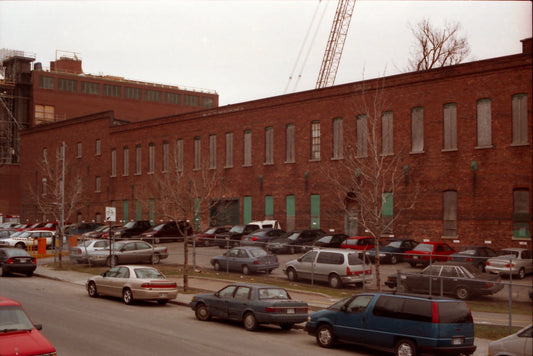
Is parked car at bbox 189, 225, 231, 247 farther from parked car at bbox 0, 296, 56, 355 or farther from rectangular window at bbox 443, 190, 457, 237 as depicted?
parked car at bbox 0, 296, 56, 355

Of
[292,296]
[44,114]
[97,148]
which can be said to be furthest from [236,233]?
[44,114]

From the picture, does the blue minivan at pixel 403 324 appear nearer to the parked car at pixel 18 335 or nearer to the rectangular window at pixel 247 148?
the parked car at pixel 18 335

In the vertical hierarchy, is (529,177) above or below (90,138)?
below

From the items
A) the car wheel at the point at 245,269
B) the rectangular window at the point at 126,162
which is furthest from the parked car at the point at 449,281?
the rectangular window at the point at 126,162

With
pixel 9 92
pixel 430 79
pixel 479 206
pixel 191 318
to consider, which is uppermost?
pixel 9 92

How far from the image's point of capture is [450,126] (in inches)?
1492

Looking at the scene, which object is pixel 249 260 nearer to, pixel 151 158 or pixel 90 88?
pixel 151 158

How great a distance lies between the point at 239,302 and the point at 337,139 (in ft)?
90.9

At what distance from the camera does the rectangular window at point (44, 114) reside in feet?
288

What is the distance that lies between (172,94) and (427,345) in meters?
91.8

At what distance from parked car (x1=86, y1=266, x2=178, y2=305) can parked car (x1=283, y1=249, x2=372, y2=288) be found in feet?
22.0

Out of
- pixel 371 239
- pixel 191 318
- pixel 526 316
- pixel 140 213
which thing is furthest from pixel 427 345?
pixel 140 213

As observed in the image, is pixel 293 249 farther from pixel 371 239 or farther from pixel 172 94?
pixel 172 94

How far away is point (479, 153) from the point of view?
119 ft
